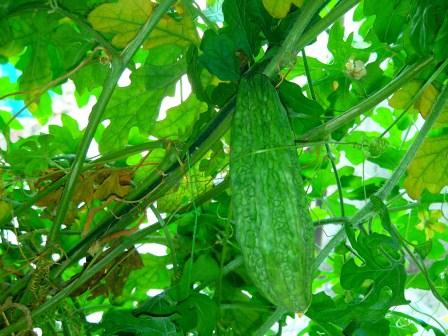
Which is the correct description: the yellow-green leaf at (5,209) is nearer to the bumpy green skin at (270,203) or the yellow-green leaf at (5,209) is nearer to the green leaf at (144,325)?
the green leaf at (144,325)

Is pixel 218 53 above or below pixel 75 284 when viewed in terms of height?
above

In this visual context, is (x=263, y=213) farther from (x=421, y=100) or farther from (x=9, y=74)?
(x=9, y=74)

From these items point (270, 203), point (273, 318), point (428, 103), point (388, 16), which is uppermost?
point (388, 16)

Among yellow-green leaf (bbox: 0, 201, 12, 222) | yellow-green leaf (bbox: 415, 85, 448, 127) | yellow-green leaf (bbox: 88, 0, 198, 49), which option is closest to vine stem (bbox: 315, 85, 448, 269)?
yellow-green leaf (bbox: 415, 85, 448, 127)

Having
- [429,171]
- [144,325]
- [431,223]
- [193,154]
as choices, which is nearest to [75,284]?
[144,325]

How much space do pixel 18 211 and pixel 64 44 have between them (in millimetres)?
304

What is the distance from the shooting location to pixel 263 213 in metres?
0.76

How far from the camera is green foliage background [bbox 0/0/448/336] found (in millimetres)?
900

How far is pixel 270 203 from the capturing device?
0.76 metres

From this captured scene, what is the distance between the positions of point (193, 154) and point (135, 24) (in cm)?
20

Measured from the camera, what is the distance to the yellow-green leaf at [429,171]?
1.12 m

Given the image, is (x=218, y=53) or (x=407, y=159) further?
(x=407, y=159)

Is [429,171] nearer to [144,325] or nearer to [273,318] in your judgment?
[273,318]

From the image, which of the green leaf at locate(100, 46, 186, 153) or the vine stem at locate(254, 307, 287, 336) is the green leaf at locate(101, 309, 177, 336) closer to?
the vine stem at locate(254, 307, 287, 336)
